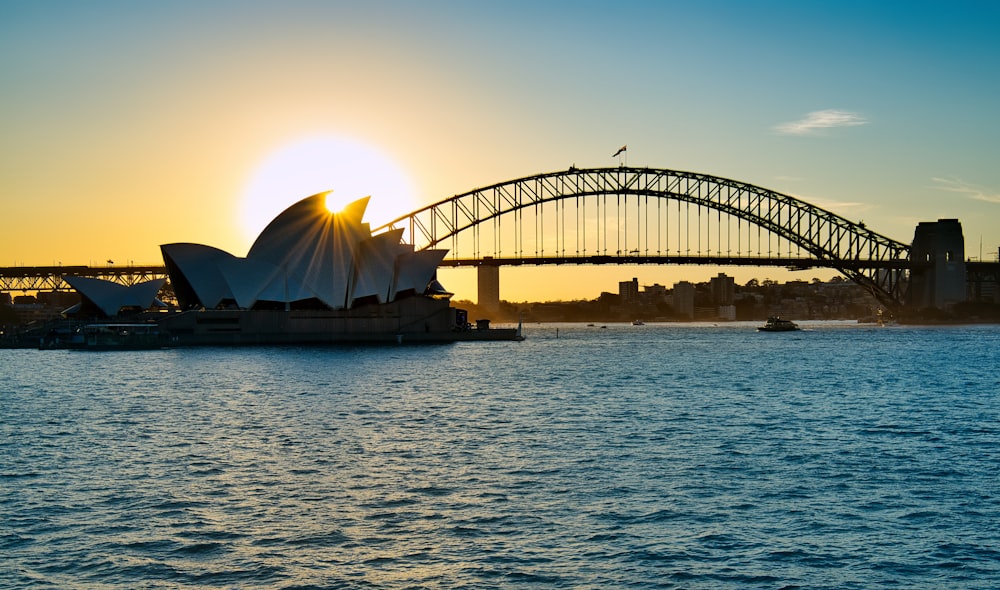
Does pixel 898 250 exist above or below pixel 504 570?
above

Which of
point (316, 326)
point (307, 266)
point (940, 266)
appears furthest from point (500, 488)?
point (940, 266)

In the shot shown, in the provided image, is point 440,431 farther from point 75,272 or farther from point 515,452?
point 75,272

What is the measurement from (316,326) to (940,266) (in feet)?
299

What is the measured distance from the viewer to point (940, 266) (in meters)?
140

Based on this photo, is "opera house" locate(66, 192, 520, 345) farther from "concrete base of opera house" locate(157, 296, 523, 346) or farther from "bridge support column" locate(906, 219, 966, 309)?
"bridge support column" locate(906, 219, 966, 309)

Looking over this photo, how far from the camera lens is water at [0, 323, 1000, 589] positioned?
1414 centimetres

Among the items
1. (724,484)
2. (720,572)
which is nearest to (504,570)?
(720,572)

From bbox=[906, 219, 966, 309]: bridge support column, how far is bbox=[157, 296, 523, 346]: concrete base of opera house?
248 feet

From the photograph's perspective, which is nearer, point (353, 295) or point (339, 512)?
point (339, 512)

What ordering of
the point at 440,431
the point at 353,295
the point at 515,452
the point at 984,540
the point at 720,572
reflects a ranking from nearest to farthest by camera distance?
the point at 720,572 → the point at 984,540 → the point at 515,452 → the point at 440,431 → the point at 353,295

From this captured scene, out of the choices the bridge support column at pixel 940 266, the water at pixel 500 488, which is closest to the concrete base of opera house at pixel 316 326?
the water at pixel 500 488

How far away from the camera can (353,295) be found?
96.6m

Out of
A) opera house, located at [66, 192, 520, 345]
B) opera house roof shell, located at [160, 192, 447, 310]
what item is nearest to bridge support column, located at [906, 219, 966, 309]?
opera house, located at [66, 192, 520, 345]

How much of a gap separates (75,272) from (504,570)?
150m
